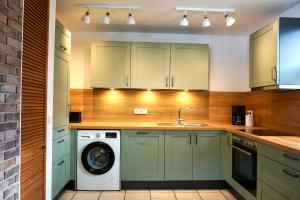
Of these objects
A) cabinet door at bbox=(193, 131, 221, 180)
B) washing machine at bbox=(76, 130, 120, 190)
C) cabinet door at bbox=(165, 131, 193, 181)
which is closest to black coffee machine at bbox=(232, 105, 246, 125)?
cabinet door at bbox=(193, 131, 221, 180)

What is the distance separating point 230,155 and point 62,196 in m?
2.21

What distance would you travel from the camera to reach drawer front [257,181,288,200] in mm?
1941

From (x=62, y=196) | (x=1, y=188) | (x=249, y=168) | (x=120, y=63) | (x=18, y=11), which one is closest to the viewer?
(x=1, y=188)

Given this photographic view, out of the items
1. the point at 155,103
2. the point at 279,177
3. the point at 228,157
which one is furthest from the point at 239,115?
the point at 279,177

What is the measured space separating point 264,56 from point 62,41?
7.76 ft

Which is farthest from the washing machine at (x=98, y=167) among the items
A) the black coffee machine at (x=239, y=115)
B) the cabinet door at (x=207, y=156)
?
the black coffee machine at (x=239, y=115)

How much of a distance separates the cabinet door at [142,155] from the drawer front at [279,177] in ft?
4.18

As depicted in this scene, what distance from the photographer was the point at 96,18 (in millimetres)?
3094

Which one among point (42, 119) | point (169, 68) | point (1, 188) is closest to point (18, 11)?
point (42, 119)

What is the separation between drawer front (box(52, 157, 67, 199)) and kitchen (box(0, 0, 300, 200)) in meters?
0.01

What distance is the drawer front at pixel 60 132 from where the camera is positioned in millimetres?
2538

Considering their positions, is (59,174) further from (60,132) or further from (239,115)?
(239,115)

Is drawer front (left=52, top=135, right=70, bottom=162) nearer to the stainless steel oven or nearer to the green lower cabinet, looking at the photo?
the green lower cabinet

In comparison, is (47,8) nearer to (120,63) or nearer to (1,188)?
(120,63)
